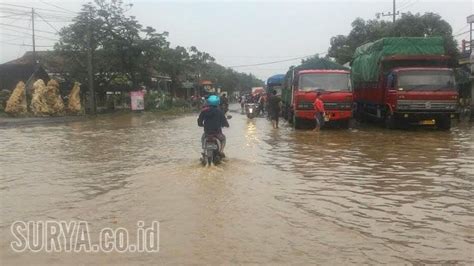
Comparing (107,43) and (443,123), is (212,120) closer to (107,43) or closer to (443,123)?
(443,123)

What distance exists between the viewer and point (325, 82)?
2014 centimetres

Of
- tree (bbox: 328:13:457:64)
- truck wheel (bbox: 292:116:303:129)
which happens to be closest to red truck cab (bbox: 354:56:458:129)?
truck wheel (bbox: 292:116:303:129)

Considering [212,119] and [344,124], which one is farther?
[344,124]

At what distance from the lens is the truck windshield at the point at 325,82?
20.0m

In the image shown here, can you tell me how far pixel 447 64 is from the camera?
20.0 m

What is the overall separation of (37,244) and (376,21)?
4556 cm

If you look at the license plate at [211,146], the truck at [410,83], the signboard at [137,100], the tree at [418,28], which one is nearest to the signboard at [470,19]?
the tree at [418,28]

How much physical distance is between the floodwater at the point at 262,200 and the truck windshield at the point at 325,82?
208 inches

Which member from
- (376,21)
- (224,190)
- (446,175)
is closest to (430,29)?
(376,21)

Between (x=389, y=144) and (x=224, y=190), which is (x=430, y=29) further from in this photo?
(x=224, y=190)

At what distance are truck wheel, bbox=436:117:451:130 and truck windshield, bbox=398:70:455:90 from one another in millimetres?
1251

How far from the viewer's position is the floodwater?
5430 millimetres

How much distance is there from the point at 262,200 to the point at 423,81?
41.5 ft

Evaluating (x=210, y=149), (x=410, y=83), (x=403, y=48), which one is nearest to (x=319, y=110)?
(x=410, y=83)
